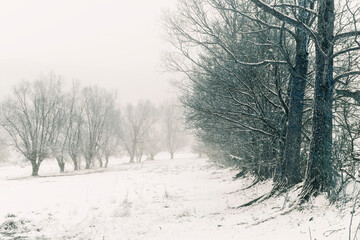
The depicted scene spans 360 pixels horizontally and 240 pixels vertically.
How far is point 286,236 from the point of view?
396cm

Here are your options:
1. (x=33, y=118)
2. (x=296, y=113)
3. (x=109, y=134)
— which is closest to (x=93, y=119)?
(x=109, y=134)

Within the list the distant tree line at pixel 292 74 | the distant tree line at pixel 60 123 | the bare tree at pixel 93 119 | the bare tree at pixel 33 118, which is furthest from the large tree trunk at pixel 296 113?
the bare tree at pixel 93 119

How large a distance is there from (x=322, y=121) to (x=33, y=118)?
93.1 feet

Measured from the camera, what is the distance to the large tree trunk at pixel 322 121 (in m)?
5.25

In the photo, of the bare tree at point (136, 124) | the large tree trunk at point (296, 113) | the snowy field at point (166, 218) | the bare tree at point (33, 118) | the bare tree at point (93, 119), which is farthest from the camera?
the bare tree at point (136, 124)

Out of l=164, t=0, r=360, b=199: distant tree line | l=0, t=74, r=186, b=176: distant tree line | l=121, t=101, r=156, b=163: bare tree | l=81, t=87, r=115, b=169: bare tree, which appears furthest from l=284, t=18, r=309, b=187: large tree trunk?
l=121, t=101, r=156, b=163: bare tree

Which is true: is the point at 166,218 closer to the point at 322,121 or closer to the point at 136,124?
the point at 322,121

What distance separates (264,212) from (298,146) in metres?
2.02

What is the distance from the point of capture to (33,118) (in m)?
27.3

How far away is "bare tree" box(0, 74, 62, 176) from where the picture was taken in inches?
1029

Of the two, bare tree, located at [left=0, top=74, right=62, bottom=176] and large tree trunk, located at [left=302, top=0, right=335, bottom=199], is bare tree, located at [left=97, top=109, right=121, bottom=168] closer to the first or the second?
bare tree, located at [left=0, top=74, right=62, bottom=176]

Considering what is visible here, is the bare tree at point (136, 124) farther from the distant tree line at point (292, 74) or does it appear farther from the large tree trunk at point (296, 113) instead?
the large tree trunk at point (296, 113)

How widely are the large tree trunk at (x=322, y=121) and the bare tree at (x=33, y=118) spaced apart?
1036 inches

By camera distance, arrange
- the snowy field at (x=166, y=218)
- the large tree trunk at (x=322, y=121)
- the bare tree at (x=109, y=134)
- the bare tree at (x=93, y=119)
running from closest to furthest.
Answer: the snowy field at (x=166, y=218), the large tree trunk at (x=322, y=121), the bare tree at (x=93, y=119), the bare tree at (x=109, y=134)
